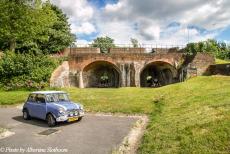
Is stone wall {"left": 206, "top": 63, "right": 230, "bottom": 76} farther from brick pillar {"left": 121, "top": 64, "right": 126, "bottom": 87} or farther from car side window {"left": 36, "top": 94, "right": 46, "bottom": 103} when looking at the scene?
car side window {"left": 36, "top": 94, "right": 46, "bottom": 103}

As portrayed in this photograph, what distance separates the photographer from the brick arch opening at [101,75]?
37484 mm

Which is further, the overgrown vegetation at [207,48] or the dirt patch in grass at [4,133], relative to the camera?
the overgrown vegetation at [207,48]

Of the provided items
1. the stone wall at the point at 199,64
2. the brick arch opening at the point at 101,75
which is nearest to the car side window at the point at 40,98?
the brick arch opening at the point at 101,75

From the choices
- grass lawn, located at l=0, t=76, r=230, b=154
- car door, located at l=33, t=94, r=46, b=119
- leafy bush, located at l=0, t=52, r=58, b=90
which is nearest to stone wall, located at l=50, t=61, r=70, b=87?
leafy bush, located at l=0, t=52, r=58, b=90

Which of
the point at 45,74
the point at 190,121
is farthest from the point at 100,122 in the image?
the point at 45,74

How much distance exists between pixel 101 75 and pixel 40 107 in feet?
87.5

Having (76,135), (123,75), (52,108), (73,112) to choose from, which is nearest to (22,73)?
(123,75)

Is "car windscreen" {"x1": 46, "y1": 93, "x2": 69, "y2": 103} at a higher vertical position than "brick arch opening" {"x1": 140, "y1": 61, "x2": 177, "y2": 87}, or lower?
lower

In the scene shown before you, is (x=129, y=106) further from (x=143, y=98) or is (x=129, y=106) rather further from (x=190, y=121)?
(x=190, y=121)

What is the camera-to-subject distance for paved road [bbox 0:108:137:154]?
10.1 meters

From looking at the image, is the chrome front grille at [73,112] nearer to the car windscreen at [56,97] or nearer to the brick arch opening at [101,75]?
the car windscreen at [56,97]

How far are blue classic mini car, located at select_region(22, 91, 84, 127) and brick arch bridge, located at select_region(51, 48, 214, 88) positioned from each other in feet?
53.4

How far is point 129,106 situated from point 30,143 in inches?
333

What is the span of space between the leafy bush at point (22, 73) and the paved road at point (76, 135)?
13.1m
